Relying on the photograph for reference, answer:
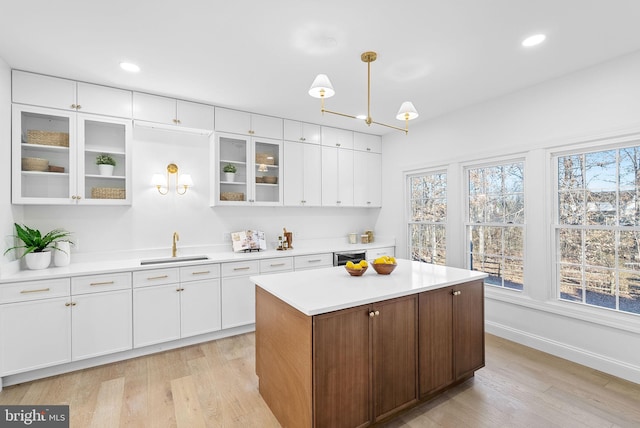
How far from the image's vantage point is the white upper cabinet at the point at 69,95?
2.79m

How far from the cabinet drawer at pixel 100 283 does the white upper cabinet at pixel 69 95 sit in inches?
64.7

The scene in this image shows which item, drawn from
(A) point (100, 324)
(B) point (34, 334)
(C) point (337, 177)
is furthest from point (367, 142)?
(B) point (34, 334)

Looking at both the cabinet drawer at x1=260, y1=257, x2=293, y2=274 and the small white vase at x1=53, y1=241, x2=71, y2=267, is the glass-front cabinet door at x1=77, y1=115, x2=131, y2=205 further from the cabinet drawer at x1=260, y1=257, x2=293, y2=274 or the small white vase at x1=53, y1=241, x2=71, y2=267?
the cabinet drawer at x1=260, y1=257, x2=293, y2=274

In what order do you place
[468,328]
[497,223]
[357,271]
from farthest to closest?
[497,223] < [468,328] < [357,271]

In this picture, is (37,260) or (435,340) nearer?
(435,340)

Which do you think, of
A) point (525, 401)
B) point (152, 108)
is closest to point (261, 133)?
point (152, 108)

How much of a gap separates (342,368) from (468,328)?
127 centimetres

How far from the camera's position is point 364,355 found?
1.83 m

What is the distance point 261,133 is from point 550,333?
397 centimetres

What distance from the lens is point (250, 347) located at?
324 centimetres

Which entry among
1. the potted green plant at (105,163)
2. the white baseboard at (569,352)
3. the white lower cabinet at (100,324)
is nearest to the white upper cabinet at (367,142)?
the white baseboard at (569,352)

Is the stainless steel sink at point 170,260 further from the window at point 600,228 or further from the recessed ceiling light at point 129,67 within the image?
the window at point 600,228

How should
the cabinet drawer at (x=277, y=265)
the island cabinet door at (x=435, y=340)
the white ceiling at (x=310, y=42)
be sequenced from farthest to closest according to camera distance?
1. the cabinet drawer at (x=277, y=265)
2. the island cabinet door at (x=435, y=340)
3. the white ceiling at (x=310, y=42)

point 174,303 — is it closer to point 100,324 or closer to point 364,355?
point 100,324
